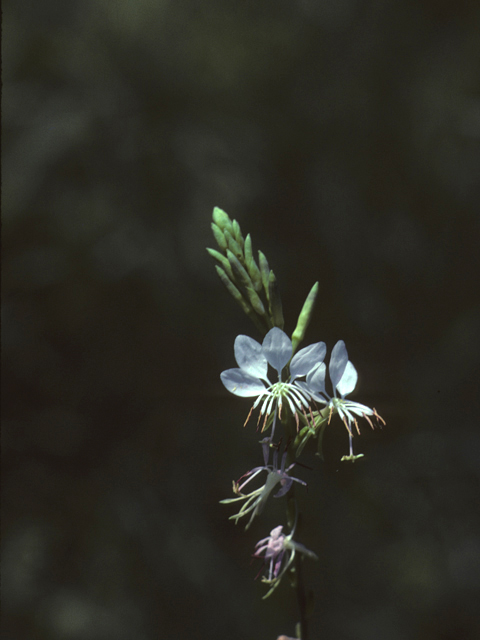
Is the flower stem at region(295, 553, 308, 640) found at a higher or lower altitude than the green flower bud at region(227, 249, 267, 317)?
lower

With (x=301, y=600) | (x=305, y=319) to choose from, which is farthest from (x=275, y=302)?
(x=301, y=600)

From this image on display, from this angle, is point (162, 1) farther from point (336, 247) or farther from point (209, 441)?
point (209, 441)

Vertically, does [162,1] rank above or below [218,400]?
above

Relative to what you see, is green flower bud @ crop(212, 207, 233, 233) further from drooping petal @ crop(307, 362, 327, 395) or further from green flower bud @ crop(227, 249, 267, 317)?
drooping petal @ crop(307, 362, 327, 395)

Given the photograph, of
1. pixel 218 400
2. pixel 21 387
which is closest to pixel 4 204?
pixel 21 387

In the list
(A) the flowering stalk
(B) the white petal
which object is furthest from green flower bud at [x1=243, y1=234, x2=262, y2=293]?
(B) the white petal

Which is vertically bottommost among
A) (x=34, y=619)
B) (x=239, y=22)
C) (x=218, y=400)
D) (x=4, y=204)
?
(x=34, y=619)

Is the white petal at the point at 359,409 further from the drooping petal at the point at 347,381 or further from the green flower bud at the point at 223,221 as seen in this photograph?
the green flower bud at the point at 223,221
